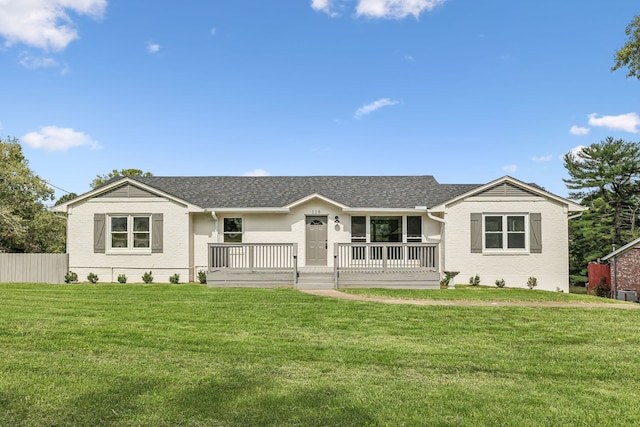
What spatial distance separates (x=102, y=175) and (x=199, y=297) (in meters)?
31.3

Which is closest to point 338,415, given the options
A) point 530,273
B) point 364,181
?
point 530,273

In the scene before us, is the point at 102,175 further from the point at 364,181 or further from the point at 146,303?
the point at 146,303

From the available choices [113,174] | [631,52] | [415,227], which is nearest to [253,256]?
[415,227]

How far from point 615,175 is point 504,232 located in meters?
19.7

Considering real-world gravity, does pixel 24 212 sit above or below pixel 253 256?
above

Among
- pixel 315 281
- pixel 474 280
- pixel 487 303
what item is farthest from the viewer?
pixel 474 280

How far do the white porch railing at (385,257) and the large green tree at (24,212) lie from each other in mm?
18577

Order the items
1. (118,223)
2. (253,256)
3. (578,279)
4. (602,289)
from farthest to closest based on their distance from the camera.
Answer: (578,279) → (602,289) → (118,223) → (253,256)

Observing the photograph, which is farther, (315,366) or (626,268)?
(626,268)

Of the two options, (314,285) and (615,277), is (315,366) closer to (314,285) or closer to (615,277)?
(314,285)

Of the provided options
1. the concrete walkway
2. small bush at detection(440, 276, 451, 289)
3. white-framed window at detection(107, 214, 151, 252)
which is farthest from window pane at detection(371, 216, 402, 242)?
white-framed window at detection(107, 214, 151, 252)

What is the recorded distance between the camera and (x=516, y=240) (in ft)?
50.3

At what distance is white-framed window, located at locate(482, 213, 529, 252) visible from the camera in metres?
15.3

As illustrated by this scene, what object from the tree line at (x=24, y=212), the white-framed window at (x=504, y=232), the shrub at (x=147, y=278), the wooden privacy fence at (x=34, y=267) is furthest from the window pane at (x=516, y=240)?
the tree line at (x=24, y=212)
